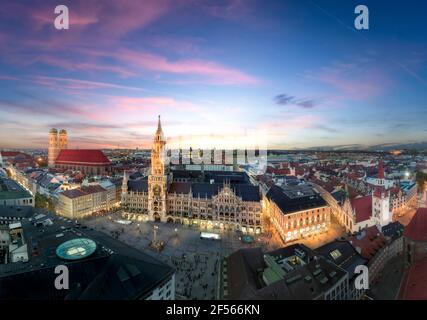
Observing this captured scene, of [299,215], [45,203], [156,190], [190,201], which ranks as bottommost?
[45,203]

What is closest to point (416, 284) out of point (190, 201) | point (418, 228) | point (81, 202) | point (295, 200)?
point (418, 228)

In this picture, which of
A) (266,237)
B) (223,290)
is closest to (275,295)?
(223,290)

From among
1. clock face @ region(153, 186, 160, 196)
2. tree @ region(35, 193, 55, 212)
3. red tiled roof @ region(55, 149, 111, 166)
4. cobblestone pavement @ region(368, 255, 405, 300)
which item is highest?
red tiled roof @ region(55, 149, 111, 166)

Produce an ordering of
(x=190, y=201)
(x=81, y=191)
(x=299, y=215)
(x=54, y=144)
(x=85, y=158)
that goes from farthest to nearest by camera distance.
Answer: (x=54, y=144) → (x=85, y=158) → (x=81, y=191) → (x=190, y=201) → (x=299, y=215)

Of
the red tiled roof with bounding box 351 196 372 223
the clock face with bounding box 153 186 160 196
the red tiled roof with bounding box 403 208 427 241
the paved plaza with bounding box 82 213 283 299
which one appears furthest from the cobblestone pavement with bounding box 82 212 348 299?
the red tiled roof with bounding box 403 208 427 241

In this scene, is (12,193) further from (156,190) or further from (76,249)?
(76,249)

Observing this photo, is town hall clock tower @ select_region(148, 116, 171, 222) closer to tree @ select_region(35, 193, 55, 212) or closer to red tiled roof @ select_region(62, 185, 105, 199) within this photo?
red tiled roof @ select_region(62, 185, 105, 199)

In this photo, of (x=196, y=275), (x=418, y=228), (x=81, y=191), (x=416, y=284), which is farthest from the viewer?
(x=81, y=191)
